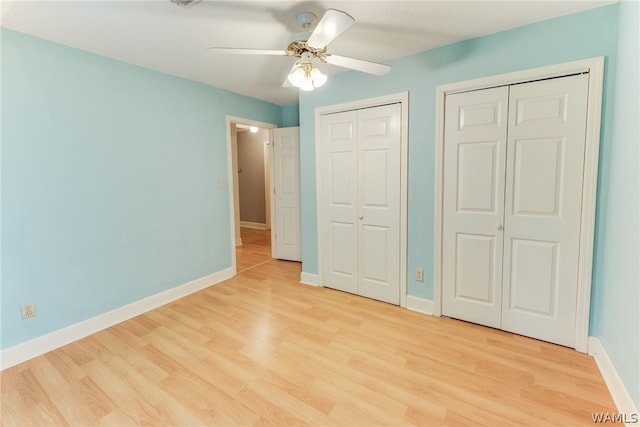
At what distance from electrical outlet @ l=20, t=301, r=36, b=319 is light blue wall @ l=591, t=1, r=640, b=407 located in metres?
3.71

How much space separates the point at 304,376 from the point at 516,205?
1.97 m

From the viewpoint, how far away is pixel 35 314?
212 centimetres

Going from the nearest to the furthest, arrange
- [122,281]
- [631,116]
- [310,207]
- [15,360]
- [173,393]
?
[631,116]
[173,393]
[15,360]
[122,281]
[310,207]

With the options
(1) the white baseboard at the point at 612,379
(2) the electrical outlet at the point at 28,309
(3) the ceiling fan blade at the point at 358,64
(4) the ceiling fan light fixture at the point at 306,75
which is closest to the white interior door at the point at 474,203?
(1) the white baseboard at the point at 612,379

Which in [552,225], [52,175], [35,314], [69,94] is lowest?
[35,314]

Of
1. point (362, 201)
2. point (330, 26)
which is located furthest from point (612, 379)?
point (330, 26)

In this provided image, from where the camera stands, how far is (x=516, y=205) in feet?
7.11

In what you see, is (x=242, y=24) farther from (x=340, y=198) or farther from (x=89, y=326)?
(x=89, y=326)

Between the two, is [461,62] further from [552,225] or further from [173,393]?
[173,393]

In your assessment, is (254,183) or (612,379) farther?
(254,183)

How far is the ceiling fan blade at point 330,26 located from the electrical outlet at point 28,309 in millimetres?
2675

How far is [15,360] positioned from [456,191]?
3537mm

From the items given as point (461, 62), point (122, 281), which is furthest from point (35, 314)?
point (461, 62)

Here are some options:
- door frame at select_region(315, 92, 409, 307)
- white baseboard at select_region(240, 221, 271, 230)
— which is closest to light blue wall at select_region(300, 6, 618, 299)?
door frame at select_region(315, 92, 409, 307)
